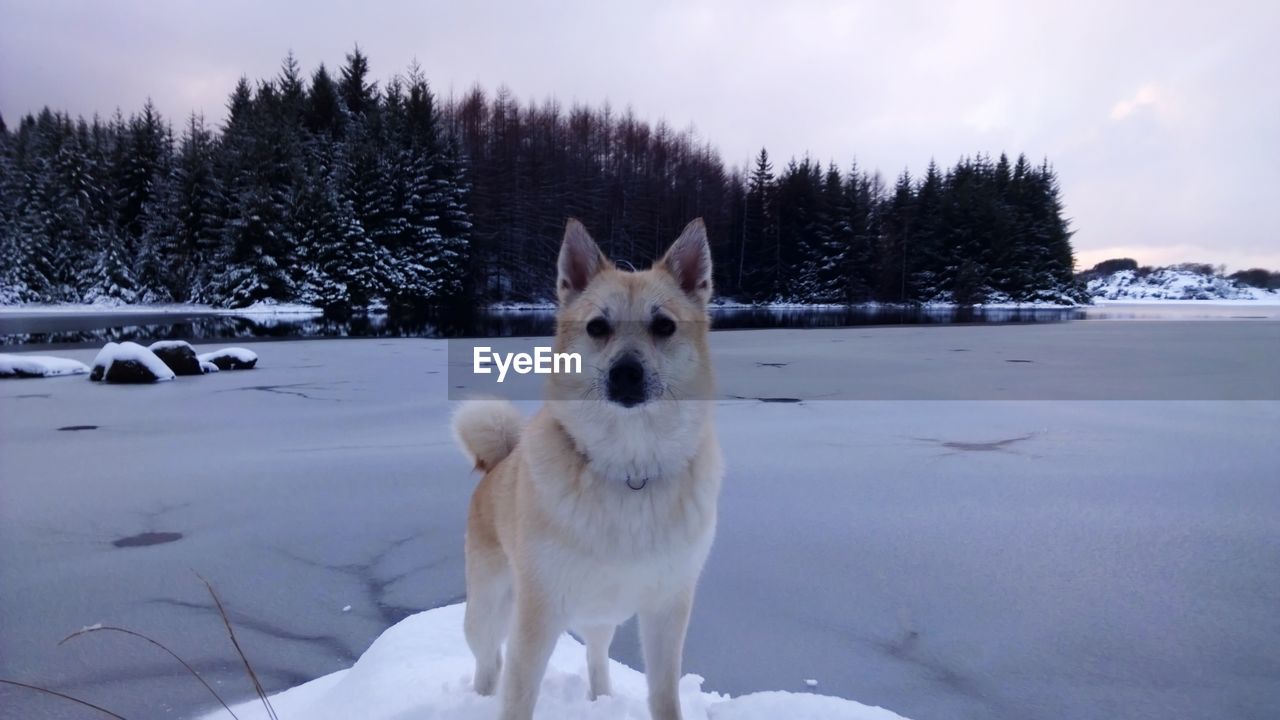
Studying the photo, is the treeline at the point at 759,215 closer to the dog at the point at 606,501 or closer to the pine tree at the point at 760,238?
the pine tree at the point at 760,238

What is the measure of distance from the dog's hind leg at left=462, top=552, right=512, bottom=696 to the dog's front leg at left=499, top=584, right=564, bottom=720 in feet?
0.83

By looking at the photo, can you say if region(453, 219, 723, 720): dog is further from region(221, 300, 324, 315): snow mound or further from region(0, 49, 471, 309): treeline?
region(221, 300, 324, 315): snow mound

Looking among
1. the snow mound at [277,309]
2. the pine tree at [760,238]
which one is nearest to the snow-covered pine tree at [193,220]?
the snow mound at [277,309]

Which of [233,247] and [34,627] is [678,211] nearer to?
[34,627]

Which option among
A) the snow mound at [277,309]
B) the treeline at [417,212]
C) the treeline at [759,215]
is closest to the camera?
the treeline at [759,215]

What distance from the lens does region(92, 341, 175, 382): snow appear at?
6961mm

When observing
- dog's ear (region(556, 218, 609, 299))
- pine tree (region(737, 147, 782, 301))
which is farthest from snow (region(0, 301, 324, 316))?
dog's ear (region(556, 218, 609, 299))

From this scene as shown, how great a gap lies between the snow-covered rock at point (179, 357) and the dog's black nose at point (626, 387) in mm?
8166

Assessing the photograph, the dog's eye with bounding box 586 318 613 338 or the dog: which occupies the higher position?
the dog's eye with bounding box 586 318 613 338

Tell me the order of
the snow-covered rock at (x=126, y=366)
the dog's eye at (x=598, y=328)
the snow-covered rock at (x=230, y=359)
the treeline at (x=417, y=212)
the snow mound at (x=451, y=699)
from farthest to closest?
the treeline at (x=417, y=212) → the snow-covered rock at (x=230, y=359) → the snow-covered rock at (x=126, y=366) → the dog's eye at (x=598, y=328) → the snow mound at (x=451, y=699)

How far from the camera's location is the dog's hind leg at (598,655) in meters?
1.78

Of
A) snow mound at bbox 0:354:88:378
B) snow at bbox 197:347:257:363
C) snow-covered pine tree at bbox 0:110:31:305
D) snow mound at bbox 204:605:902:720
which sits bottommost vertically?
snow mound at bbox 204:605:902:720

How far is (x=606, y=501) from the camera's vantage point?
5.33ft

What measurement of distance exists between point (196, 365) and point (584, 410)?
26.9 feet
